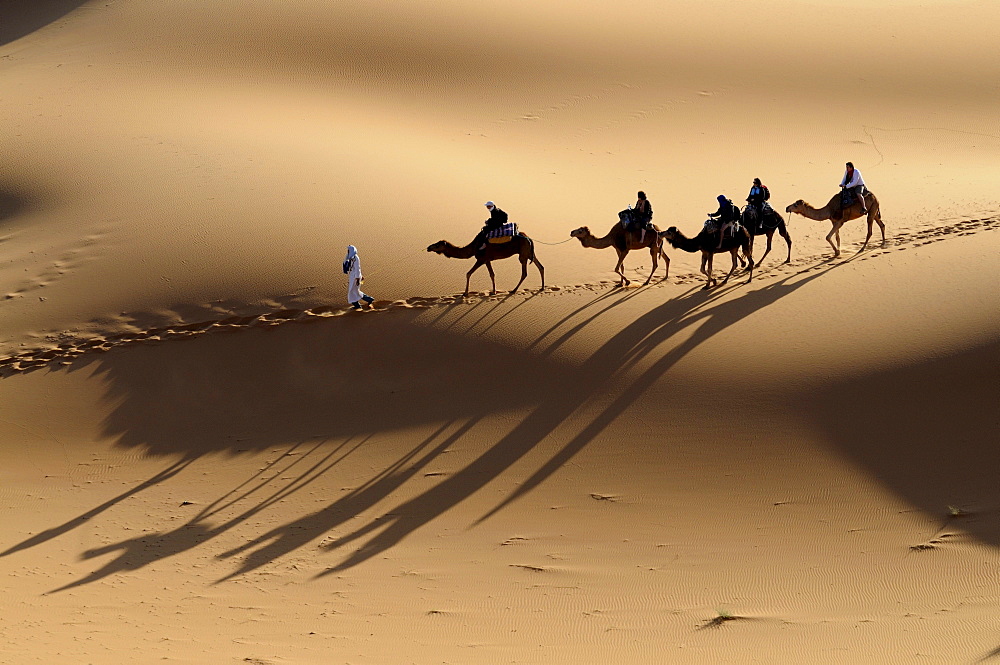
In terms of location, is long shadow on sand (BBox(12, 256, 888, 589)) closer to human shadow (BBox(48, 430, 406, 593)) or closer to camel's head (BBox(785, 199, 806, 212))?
human shadow (BBox(48, 430, 406, 593))

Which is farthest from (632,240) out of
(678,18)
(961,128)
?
(678,18)

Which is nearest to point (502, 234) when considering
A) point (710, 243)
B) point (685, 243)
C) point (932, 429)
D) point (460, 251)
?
point (460, 251)

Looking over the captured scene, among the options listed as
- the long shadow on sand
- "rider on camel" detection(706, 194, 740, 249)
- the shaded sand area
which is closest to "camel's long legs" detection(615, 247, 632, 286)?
the shaded sand area

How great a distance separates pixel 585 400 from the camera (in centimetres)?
1423

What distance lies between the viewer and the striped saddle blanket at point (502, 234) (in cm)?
1667

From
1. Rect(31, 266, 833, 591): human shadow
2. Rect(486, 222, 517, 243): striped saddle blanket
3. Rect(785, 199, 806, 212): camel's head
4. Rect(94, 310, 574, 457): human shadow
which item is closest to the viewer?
Rect(31, 266, 833, 591): human shadow

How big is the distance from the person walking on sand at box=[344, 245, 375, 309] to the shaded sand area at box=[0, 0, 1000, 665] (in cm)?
39

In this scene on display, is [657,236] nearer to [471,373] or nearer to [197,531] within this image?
[471,373]

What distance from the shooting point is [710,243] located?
56.2 feet

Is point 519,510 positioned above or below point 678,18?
below

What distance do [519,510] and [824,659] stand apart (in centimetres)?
424

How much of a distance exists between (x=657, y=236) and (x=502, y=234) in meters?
2.51

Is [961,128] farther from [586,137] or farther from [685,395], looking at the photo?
[685,395]

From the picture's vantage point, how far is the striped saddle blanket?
16.7 metres
